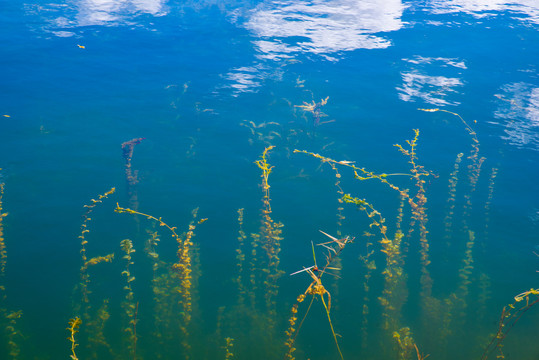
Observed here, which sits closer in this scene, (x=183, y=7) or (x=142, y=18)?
(x=142, y=18)

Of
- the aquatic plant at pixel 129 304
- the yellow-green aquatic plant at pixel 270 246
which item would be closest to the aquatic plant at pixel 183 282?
the aquatic plant at pixel 129 304

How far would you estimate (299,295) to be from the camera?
4.16 meters

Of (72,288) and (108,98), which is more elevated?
(108,98)

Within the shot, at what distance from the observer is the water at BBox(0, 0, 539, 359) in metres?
3.93

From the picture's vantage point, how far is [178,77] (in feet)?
→ 24.6

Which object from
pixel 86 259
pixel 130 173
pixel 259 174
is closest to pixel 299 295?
pixel 259 174

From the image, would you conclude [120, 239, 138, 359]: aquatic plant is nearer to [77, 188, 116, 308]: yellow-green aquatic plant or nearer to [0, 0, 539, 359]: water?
[0, 0, 539, 359]: water

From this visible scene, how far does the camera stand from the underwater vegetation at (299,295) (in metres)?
3.75

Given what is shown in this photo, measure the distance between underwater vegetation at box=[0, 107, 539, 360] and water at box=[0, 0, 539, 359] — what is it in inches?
0.9

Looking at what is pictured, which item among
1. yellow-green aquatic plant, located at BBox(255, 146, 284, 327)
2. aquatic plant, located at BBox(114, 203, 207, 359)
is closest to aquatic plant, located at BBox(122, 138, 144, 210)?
aquatic plant, located at BBox(114, 203, 207, 359)

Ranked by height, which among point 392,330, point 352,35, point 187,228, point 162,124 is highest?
point 352,35

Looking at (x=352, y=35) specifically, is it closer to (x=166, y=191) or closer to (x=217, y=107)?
(x=217, y=107)

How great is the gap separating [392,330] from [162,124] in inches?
180

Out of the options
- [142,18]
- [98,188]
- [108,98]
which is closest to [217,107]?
[108,98]
